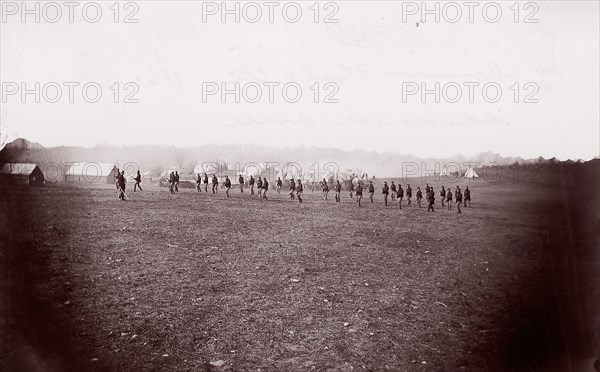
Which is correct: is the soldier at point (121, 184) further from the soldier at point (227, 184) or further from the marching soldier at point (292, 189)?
the marching soldier at point (292, 189)

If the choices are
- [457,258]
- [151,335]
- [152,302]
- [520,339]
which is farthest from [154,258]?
[520,339]

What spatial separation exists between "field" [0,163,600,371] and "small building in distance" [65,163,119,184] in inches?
7.7

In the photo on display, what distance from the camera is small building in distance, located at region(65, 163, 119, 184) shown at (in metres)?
6.43

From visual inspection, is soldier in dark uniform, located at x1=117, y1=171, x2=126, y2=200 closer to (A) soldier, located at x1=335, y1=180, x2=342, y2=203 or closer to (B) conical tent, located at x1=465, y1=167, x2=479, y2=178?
(A) soldier, located at x1=335, y1=180, x2=342, y2=203

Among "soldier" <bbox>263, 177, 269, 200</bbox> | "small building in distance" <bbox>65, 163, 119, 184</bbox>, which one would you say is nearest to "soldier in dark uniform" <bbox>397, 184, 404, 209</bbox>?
"soldier" <bbox>263, 177, 269, 200</bbox>

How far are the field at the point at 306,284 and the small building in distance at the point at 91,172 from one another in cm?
20

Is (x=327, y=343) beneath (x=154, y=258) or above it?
beneath

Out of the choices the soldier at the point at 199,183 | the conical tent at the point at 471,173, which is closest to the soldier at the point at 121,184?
the soldier at the point at 199,183

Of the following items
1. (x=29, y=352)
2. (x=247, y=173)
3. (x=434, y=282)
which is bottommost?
A: (x=29, y=352)

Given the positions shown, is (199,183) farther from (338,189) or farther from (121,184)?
(338,189)

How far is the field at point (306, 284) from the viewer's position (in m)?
5.45

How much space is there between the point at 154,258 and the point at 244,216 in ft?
5.50

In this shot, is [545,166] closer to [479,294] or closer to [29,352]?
[479,294]

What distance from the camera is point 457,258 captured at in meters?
6.45
